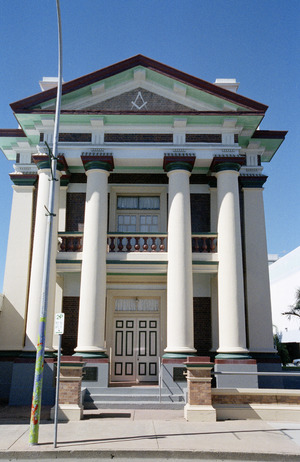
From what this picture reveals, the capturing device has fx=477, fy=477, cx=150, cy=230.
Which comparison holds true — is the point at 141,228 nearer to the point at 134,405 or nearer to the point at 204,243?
the point at 204,243

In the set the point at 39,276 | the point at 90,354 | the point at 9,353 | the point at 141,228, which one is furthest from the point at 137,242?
the point at 9,353

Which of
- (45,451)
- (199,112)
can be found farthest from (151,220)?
(45,451)

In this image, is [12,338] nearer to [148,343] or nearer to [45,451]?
[148,343]

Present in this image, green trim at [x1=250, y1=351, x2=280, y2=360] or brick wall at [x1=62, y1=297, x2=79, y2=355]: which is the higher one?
brick wall at [x1=62, y1=297, x2=79, y2=355]

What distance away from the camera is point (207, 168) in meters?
18.1

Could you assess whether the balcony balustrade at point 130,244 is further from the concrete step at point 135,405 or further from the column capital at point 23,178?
the concrete step at point 135,405

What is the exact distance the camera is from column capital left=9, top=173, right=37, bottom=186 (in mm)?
18766

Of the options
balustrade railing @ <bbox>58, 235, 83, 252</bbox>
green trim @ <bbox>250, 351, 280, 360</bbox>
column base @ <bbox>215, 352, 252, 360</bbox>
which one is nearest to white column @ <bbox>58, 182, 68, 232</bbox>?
balustrade railing @ <bbox>58, 235, 83, 252</bbox>

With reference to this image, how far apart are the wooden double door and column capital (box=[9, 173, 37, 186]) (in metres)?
6.28

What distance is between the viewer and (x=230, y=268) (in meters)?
16.2

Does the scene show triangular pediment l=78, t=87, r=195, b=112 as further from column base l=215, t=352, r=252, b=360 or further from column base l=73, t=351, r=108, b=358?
column base l=215, t=352, r=252, b=360

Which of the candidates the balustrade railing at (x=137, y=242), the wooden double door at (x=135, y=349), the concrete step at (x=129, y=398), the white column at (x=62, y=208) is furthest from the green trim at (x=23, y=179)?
the concrete step at (x=129, y=398)

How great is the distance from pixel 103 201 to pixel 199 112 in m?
4.62

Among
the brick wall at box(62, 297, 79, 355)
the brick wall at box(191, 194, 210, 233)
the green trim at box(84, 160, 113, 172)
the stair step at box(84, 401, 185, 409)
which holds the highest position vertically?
the green trim at box(84, 160, 113, 172)
